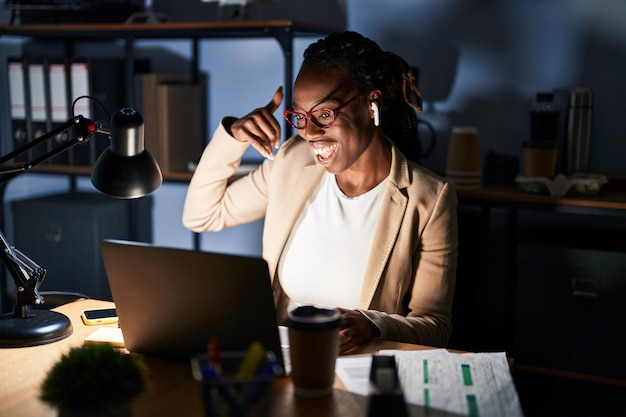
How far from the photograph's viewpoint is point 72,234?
9.84 feet

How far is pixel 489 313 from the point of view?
9.06 feet

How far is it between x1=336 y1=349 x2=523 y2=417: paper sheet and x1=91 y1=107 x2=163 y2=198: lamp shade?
0.46 metres

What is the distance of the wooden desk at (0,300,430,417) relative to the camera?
3.65 ft

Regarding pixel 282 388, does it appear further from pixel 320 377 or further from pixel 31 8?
pixel 31 8

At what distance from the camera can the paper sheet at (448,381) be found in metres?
1.12

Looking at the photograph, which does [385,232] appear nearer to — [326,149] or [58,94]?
[326,149]

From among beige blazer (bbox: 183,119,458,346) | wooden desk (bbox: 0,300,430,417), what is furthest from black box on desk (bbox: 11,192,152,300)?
wooden desk (bbox: 0,300,430,417)

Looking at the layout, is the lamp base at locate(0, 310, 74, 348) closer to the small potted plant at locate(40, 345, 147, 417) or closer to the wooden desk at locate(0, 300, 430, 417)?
the wooden desk at locate(0, 300, 430, 417)

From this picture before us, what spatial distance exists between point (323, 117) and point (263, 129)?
174 mm

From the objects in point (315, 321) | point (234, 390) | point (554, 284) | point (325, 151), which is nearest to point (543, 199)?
point (554, 284)

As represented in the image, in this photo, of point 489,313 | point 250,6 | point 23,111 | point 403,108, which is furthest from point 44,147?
point 489,313

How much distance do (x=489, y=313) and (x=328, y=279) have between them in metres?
1.09

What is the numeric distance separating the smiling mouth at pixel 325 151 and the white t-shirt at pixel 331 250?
14cm

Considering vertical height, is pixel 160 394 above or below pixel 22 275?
below
